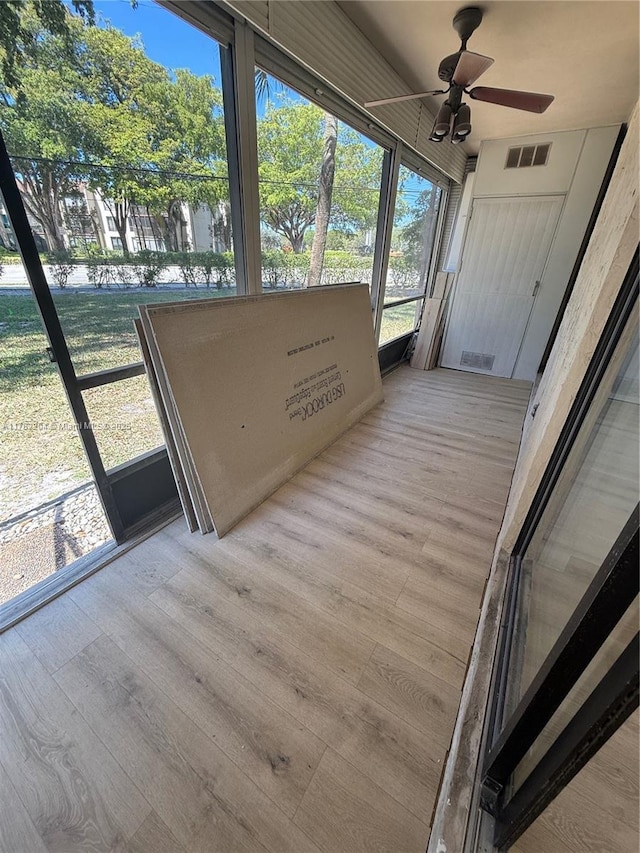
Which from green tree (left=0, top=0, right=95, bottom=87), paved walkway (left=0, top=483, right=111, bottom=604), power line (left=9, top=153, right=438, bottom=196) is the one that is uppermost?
green tree (left=0, top=0, right=95, bottom=87)

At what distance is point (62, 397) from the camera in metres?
1.47

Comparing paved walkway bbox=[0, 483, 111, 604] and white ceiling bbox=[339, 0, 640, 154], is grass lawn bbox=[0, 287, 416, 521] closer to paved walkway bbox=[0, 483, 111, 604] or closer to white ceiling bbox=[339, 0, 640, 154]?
paved walkway bbox=[0, 483, 111, 604]

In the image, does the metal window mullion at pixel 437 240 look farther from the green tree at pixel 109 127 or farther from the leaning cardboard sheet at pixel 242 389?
the green tree at pixel 109 127

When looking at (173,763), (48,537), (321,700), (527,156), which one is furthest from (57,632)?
(527,156)

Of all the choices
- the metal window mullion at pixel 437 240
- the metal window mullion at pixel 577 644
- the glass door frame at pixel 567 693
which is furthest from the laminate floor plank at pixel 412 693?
the metal window mullion at pixel 437 240

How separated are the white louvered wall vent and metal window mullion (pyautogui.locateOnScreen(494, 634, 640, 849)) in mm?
5167

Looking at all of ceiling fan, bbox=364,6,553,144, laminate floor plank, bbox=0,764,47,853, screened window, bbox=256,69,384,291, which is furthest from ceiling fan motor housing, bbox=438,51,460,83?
laminate floor plank, bbox=0,764,47,853

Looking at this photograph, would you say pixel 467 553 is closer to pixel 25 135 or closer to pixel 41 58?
pixel 25 135

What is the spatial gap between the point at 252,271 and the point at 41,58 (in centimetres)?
115

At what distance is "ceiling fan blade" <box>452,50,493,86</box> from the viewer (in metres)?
1.87

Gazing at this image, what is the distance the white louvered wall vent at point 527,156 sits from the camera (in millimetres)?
3745

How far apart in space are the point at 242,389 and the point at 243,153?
134 centimetres

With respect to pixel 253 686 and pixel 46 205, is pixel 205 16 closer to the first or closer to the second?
pixel 46 205

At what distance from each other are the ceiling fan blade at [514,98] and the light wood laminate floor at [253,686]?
267cm
